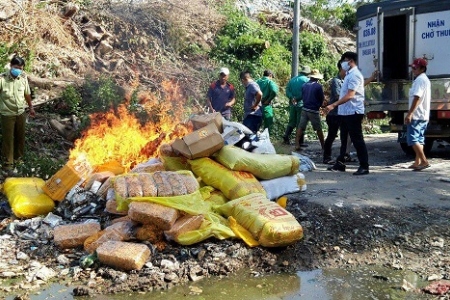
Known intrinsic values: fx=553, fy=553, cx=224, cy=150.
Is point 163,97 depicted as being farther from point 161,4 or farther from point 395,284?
point 395,284

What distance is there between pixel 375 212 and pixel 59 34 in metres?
8.57

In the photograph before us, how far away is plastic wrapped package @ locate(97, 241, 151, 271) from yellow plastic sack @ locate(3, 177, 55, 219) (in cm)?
160

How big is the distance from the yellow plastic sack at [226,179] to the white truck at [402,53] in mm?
4298

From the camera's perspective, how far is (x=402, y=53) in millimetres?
10562

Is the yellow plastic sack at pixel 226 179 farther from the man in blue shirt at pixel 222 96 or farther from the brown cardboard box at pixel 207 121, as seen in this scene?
the man in blue shirt at pixel 222 96

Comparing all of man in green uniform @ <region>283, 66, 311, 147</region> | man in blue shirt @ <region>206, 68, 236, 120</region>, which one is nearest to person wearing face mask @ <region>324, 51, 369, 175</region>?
man in blue shirt @ <region>206, 68, 236, 120</region>

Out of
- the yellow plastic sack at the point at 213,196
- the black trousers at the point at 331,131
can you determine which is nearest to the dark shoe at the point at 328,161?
the black trousers at the point at 331,131

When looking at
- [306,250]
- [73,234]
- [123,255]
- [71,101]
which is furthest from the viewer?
[71,101]

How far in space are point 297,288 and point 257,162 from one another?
1.90 m

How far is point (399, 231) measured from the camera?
5438mm

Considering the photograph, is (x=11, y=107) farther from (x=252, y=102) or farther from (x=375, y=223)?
(x=375, y=223)

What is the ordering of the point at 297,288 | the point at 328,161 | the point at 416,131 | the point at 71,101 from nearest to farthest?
the point at 297,288, the point at 416,131, the point at 328,161, the point at 71,101

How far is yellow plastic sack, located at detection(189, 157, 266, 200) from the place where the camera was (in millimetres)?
5845

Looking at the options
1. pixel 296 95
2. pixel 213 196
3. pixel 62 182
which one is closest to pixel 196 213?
pixel 213 196
